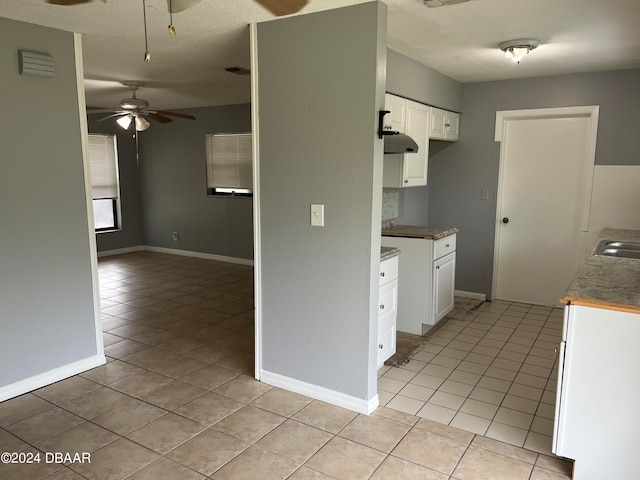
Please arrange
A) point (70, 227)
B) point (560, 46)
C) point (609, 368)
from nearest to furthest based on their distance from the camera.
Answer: point (609, 368) < point (70, 227) < point (560, 46)

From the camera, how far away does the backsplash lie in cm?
437

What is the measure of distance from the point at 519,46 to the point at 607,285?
1.90 metres

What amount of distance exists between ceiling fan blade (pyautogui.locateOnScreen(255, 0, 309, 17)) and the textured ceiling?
104 mm

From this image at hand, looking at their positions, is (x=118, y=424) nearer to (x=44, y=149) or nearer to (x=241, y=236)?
(x=44, y=149)

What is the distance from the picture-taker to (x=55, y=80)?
2.97m

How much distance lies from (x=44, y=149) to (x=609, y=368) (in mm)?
3341

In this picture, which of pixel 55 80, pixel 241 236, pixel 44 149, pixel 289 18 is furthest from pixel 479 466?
pixel 241 236

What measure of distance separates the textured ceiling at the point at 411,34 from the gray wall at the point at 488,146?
18cm

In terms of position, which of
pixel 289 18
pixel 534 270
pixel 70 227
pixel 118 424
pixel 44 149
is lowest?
pixel 118 424

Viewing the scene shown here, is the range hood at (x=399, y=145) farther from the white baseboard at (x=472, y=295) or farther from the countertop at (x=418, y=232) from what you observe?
the white baseboard at (x=472, y=295)

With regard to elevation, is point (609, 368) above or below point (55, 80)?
below

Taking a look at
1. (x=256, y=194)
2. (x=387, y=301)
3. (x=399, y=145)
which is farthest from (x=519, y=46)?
(x=256, y=194)

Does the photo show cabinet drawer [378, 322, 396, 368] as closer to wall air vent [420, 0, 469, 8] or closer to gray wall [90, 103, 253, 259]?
wall air vent [420, 0, 469, 8]

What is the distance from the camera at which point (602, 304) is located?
78.0 inches
